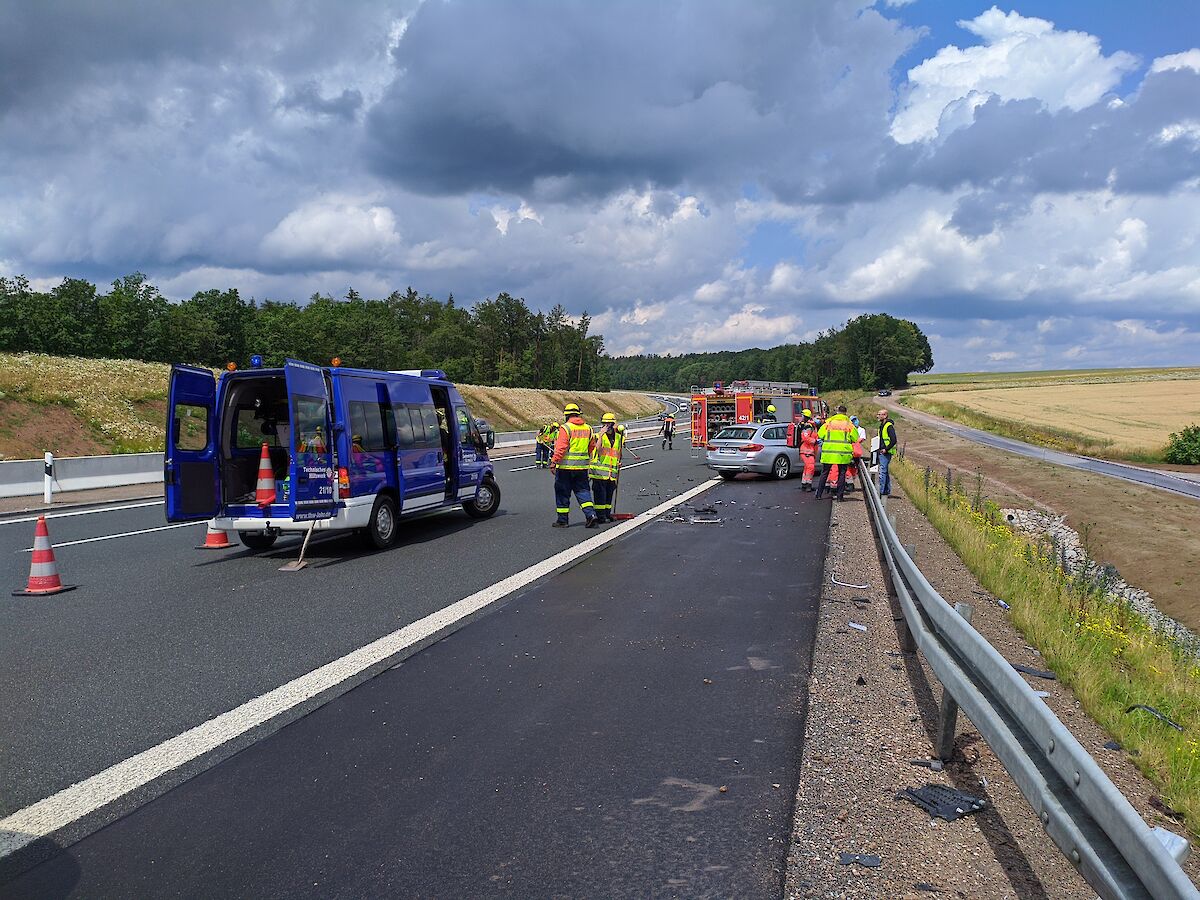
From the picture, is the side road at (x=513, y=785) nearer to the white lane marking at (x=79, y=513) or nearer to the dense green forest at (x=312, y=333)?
the white lane marking at (x=79, y=513)

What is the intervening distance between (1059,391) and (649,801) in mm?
107070

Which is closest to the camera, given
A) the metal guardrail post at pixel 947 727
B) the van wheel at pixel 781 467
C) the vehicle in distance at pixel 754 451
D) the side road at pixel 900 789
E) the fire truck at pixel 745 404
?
the side road at pixel 900 789

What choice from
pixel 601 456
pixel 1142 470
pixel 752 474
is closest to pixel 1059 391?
pixel 1142 470

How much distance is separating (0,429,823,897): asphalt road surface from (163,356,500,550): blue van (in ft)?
1.91

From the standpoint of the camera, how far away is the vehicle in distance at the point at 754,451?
22.0 m

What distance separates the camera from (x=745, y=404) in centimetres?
3200

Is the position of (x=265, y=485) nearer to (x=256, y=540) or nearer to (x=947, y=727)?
(x=256, y=540)

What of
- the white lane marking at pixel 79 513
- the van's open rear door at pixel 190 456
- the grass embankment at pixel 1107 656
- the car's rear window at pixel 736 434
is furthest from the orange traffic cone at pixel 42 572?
the car's rear window at pixel 736 434

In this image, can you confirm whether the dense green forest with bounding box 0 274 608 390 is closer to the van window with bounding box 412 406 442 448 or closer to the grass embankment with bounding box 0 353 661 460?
the grass embankment with bounding box 0 353 661 460

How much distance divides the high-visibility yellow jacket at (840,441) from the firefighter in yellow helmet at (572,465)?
6115 mm

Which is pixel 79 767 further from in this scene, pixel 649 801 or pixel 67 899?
pixel 649 801

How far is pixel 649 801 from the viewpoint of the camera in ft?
13.1

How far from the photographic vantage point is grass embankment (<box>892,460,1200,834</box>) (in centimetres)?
441

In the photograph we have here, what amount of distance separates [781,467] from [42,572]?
17302 mm
